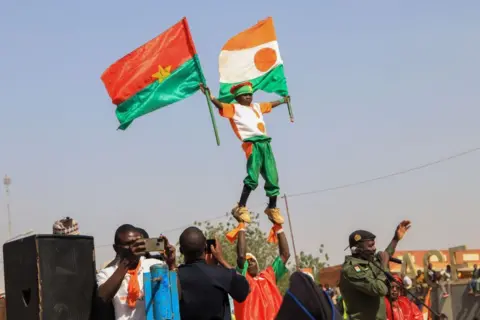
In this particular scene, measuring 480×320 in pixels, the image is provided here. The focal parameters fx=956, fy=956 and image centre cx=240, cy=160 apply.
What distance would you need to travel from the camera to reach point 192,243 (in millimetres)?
6699

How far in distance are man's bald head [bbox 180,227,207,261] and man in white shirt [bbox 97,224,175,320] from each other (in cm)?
29

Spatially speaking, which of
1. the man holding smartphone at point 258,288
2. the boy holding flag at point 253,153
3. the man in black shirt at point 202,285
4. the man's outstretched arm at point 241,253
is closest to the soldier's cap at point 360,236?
the man holding smartphone at point 258,288

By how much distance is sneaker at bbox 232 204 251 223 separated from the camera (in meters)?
10.1

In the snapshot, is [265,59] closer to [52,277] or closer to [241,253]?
[241,253]

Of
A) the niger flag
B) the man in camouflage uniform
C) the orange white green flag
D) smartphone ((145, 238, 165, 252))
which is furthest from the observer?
the orange white green flag

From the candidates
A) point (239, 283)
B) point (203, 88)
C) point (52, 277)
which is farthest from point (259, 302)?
point (52, 277)

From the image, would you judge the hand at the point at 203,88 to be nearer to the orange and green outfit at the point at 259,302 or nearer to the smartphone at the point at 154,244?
the orange and green outfit at the point at 259,302

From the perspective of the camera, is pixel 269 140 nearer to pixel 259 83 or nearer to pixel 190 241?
pixel 259 83

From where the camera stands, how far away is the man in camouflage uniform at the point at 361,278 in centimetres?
845

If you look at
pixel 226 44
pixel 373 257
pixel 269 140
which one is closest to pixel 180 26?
pixel 226 44

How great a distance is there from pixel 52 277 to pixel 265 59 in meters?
5.63

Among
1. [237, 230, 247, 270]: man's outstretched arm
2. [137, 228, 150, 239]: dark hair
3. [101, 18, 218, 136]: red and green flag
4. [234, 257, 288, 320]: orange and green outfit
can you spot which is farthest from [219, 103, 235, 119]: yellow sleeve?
[137, 228, 150, 239]: dark hair

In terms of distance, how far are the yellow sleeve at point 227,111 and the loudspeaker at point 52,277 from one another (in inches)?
154

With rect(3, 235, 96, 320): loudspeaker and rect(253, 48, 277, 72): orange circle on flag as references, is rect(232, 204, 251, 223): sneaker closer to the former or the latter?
rect(253, 48, 277, 72): orange circle on flag
